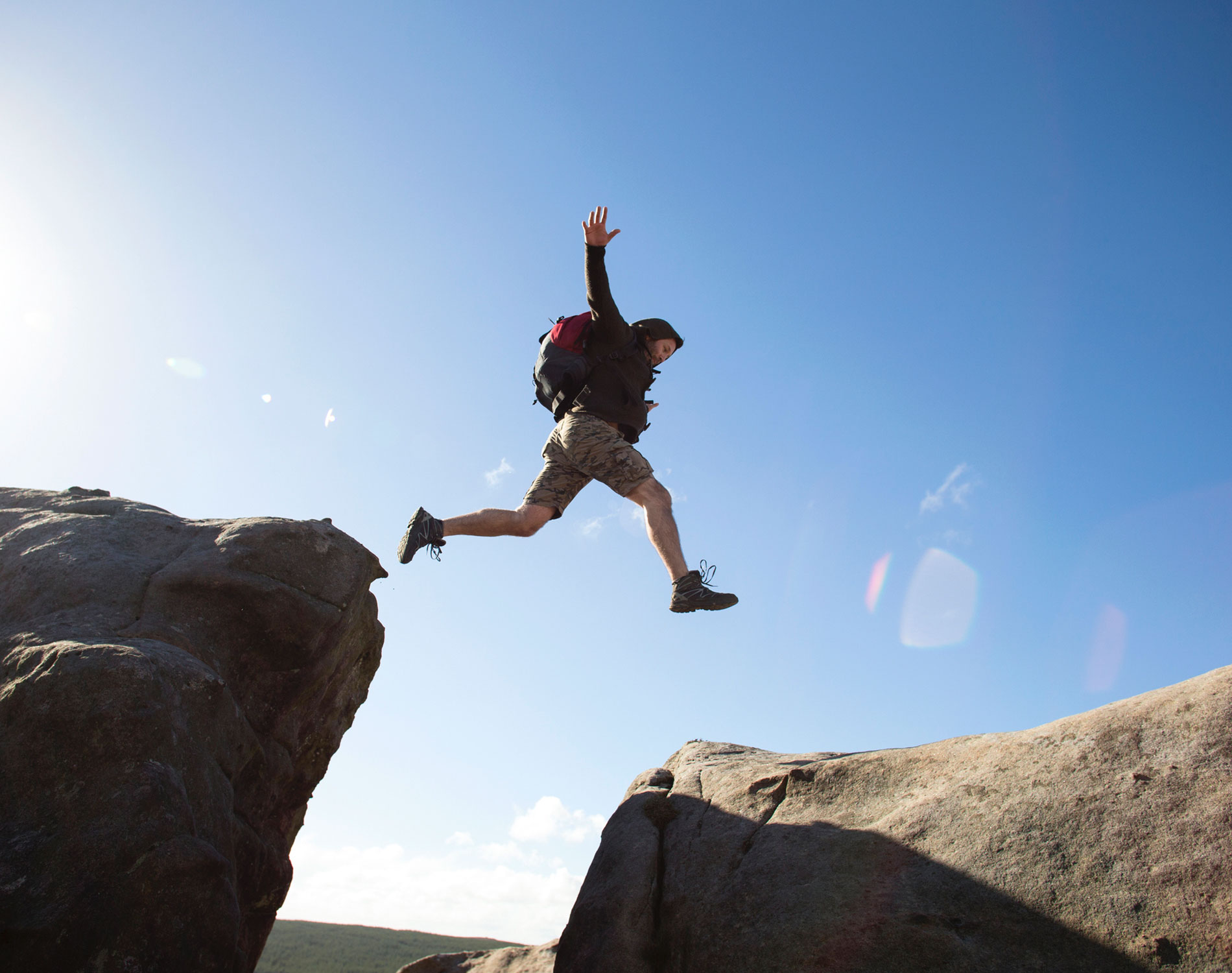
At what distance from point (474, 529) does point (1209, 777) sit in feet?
19.6

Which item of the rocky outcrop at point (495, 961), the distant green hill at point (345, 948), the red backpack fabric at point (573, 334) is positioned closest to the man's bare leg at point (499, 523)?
the red backpack fabric at point (573, 334)

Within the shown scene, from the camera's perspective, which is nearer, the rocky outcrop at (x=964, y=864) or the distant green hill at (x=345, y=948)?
the rocky outcrop at (x=964, y=864)

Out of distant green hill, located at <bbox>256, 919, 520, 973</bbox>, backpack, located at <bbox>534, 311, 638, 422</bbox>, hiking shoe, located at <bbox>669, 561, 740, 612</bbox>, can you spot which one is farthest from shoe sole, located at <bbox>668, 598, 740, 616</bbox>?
distant green hill, located at <bbox>256, 919, 520, 973</bbox>

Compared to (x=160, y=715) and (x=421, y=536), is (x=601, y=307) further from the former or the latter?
(x=160, y=715)

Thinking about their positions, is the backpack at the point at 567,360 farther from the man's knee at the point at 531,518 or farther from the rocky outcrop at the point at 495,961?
the rocky outcrop at the point at 495,961

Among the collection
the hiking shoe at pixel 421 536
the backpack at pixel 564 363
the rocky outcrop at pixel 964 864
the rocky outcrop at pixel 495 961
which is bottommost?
the rocky outcrop at pixel 495 961

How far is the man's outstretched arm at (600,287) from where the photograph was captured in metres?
7.39

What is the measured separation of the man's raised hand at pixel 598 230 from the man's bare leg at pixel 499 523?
8.73 ft

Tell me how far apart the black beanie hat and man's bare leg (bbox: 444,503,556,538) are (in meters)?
2.11

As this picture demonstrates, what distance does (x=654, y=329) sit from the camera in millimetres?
8258

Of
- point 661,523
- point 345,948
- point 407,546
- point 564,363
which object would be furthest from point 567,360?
point 345,948

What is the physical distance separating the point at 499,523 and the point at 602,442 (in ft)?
4.33

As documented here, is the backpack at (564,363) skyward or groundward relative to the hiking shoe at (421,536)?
skyward

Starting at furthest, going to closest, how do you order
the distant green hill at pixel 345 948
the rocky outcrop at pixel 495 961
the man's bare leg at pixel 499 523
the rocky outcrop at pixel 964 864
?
the distant green hill at pixel 345 948 < the man's bare leg at pixel 499 523 < the rocky outcrop at pixel 495 961 < the rocky outcrop at pixel 964 864
